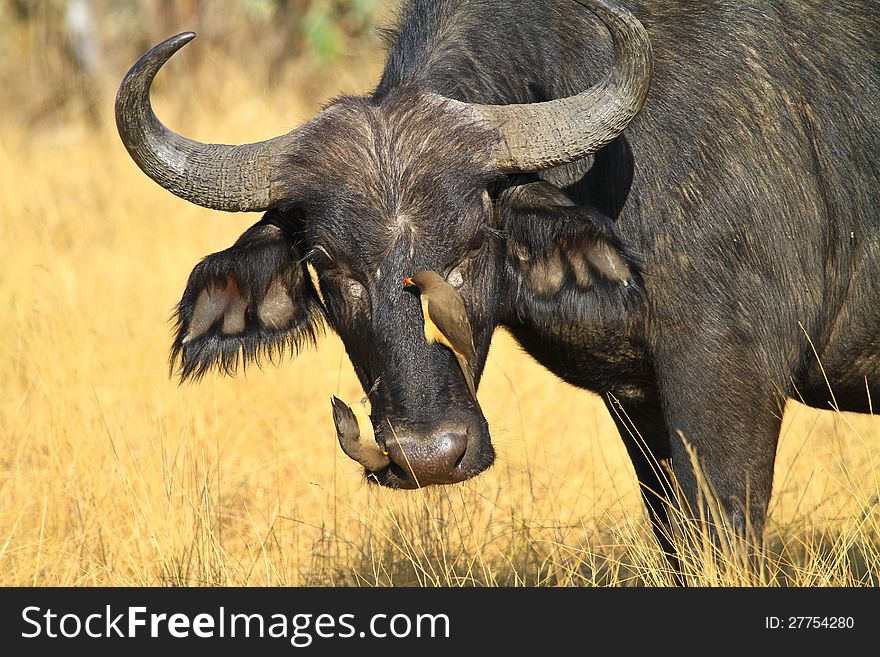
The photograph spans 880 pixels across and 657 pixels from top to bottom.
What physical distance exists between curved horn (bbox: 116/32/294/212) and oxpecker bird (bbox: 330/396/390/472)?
0.82m

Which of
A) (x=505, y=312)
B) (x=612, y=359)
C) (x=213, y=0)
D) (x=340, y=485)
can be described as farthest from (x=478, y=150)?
(x=213, y=0)

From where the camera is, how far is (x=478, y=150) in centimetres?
390

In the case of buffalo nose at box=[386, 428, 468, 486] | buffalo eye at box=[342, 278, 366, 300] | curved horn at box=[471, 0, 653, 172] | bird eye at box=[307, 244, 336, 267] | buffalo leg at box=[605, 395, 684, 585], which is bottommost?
buffalo leg at box=[605, 395, 684, 585]

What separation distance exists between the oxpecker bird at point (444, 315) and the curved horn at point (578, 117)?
0.56 meters

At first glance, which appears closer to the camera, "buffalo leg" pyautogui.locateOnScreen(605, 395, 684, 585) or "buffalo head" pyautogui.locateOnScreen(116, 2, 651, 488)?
"buffalo head" pyautogui.locateOnScreen(116, 2, 651, 488)

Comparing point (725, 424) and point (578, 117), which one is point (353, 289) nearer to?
point (578, 117)

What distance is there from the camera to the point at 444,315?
3520 millimetres

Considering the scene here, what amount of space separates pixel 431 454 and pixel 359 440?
10.5 inches

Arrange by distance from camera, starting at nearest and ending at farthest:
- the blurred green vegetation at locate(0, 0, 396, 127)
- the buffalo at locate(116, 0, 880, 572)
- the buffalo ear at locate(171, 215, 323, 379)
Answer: the buffalo at locate(116, 0, 880, 572), the buffalo ear at locate(171, 215, 323, 379), the blurred green vegetation at locate(0, 0, 396, 127)

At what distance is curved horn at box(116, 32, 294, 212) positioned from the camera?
398 centimetres

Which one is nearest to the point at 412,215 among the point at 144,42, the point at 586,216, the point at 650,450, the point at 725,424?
the point at 586,216

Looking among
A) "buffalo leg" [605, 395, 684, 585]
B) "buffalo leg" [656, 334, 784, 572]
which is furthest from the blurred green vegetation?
"buffalo leg" [656, 334, 784, 572]

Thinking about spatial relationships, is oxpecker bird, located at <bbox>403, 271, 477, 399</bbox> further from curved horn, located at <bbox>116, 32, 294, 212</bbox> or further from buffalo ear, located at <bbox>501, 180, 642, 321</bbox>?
curved horn, located at <bbox>116, 32, 294, 212</bbox>
